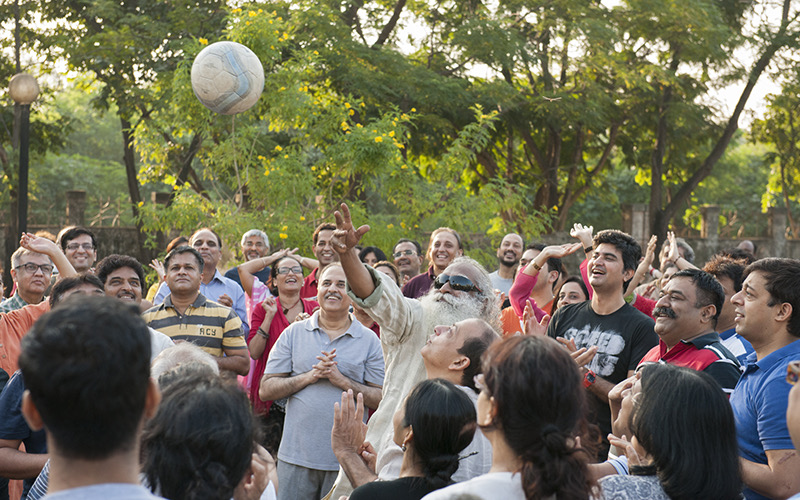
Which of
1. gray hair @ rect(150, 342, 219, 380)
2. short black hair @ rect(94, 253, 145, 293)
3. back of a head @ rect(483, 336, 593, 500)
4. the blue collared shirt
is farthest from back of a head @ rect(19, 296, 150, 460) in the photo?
the blue collared shirt

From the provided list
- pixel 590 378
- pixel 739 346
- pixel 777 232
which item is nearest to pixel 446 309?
pixel 590 378

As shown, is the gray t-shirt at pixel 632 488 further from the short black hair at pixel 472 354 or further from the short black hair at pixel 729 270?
the short black hair at pixel 729 270

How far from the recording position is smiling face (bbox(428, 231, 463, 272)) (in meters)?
7.28

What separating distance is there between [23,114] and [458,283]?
33.4ft

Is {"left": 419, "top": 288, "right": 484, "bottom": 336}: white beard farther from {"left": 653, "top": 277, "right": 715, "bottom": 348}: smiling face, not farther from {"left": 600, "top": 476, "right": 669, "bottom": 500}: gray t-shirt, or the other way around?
{"left": 600, "top": 476, "right": 669, "bottom": 500}: gray t-shirt

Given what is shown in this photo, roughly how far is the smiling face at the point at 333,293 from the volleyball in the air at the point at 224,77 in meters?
3.55

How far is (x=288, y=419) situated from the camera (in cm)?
518

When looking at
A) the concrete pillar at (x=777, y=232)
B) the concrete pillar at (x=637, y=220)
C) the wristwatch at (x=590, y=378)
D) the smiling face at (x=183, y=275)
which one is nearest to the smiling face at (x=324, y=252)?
the smiling face at (x=183, y=275)

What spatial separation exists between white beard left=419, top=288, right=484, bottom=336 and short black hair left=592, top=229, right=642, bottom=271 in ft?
→ 4.68

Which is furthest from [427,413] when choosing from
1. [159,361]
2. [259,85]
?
[259,85]

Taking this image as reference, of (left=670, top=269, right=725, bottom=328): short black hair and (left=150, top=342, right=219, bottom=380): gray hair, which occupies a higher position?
(left=670, top=269, right=725, bottom=328): short black hair

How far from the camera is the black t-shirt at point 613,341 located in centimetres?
→ 493

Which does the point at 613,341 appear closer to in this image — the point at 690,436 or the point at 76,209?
the point at 690,436

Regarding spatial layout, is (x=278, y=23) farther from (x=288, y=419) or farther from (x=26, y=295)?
(x=288, y=419)
